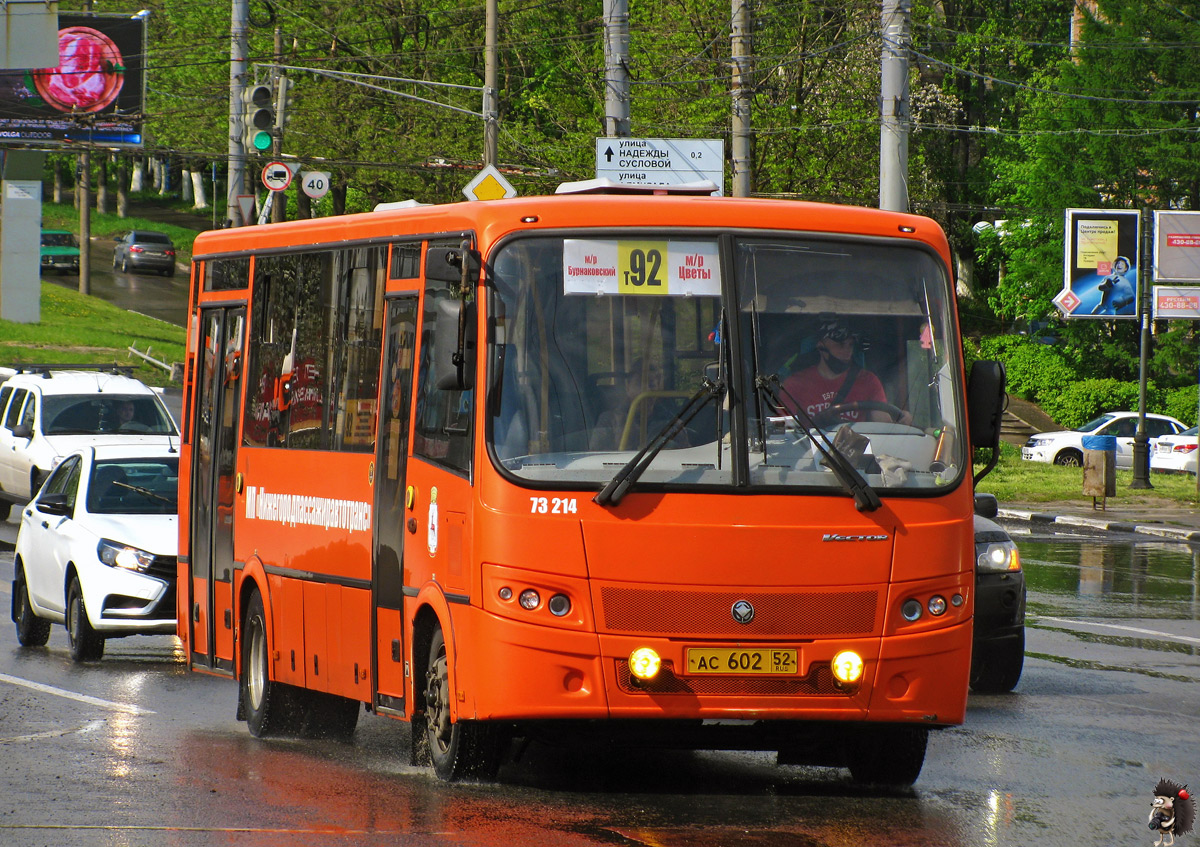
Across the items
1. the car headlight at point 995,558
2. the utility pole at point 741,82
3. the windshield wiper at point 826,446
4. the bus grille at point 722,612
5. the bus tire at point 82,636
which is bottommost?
the bus tire at point 82,636

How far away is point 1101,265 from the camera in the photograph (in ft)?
136

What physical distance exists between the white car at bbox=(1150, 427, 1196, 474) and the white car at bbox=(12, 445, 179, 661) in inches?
1259

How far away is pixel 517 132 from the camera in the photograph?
2212 inches

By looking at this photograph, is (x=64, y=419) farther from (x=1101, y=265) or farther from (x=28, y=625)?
(x=1101, y=265)

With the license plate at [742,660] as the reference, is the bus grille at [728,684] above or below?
below

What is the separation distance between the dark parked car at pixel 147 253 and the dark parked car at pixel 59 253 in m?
1.90

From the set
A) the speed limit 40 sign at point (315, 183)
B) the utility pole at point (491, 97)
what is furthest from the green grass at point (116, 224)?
the speed limit 40 sign at point (315, 183)

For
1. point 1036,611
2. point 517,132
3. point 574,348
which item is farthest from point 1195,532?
point 517,132

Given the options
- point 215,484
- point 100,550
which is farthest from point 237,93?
point 215,484

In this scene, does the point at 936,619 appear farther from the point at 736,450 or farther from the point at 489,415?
the point at 489,415

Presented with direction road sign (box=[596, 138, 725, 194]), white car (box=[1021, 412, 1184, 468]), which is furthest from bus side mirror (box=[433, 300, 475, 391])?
white car (box=[1021, 412, 1184, 468])

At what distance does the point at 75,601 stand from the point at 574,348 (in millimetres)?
7348

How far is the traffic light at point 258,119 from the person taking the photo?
23.4 metres

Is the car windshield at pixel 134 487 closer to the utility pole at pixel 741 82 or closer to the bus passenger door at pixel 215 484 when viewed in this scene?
the bus passenger door at pixel 215 484
